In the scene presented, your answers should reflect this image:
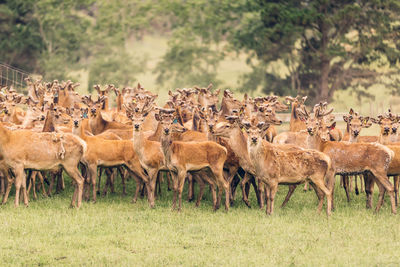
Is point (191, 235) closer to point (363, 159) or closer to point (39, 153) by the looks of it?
point (39, 153)

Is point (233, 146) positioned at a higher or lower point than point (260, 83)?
lower

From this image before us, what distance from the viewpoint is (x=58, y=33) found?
49.3 m

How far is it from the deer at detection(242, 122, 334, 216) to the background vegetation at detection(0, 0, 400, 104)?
2536 cm

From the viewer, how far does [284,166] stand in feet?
43.9

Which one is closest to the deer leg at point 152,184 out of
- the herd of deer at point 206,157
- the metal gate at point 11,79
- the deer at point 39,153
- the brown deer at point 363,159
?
the herd of deer at point 206,157

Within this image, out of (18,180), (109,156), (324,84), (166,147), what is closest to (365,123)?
(166,147)

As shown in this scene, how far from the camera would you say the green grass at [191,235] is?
10352mm

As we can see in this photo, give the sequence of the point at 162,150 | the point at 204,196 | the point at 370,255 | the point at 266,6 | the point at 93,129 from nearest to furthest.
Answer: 1. the point at 370,255
2. the point at 162,150
3. the point at 204,196
4. the point at 93,129
5. the point at 266,6

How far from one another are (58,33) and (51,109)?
114 ft

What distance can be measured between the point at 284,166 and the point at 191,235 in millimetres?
2672

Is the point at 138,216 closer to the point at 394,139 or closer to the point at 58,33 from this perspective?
the point at 394,139

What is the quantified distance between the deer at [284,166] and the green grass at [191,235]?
1.74 feet

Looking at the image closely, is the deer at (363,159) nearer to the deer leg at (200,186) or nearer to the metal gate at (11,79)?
the deer leg at (200,186)

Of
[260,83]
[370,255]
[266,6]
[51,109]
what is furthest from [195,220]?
[260,83]
